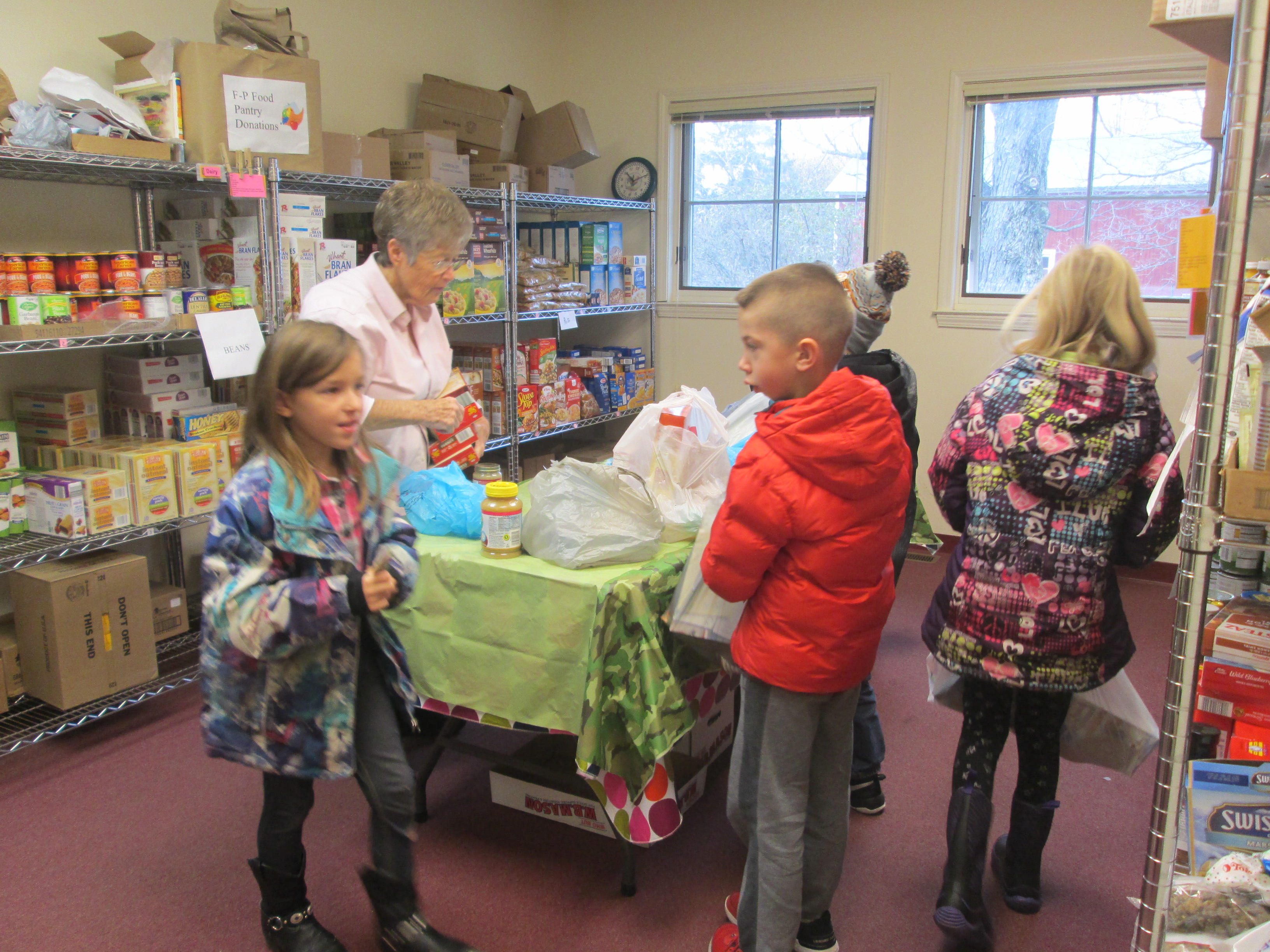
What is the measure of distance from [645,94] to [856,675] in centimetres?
421

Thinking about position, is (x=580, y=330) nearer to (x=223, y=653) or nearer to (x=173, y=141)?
(x=173, y=141)

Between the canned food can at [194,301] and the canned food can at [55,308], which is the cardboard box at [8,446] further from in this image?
the canned food can at [194,301]

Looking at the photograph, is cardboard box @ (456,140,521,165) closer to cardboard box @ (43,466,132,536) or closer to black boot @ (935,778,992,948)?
cardboard box @ (43,466,132,536)

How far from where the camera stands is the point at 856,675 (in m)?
1.69

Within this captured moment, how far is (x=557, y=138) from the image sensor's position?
4543 mm

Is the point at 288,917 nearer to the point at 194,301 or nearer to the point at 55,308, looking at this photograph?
the point at 55,308

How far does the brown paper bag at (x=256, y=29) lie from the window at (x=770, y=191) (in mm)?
2370

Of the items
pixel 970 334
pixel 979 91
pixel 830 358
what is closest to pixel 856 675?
pixel 830 358

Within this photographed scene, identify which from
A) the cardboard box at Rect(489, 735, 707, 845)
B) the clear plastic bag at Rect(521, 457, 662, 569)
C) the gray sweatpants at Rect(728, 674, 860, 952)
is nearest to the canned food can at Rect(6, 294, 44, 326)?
the clear plastic bag at Rect(521, 457, 662, 569)

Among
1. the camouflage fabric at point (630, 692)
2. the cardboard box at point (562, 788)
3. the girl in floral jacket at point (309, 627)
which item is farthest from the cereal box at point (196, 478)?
the camouflage fabric at point (630, 692)

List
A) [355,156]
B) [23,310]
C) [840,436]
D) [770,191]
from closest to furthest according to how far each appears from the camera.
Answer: [840,436] → [23,310] → [355,156] → [770,191]

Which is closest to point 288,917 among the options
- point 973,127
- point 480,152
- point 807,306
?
point 807,306

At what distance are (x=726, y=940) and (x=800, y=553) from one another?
0.85 m

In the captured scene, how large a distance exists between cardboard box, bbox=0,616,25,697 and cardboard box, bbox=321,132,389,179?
70.8 inches
